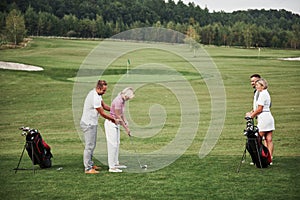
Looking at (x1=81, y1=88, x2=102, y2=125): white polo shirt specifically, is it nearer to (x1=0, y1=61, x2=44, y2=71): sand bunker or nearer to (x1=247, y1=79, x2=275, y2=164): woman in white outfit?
(x1=247, y1=79, x2=275, y2=164): woman in white outfit

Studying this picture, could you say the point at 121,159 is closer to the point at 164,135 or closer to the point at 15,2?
the point at 164,135

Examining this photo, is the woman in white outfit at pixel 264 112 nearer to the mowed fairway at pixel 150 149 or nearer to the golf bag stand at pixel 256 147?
the golf bag stand at pixel 256 147

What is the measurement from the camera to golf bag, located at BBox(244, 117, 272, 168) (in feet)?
33.0

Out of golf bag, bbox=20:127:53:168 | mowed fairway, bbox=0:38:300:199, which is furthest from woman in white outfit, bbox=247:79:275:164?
golf bag, bbox=20:127:53:168

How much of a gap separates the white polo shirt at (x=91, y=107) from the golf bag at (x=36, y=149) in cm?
119

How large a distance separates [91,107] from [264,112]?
149 inches

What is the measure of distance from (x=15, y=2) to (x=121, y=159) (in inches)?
4764

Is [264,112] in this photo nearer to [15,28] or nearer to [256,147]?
[256,147]

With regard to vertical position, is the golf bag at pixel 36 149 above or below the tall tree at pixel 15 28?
below

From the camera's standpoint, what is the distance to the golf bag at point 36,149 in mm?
10312

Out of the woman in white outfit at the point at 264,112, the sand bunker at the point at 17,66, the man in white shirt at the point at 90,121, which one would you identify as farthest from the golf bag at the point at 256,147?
the sand bunker at the point at 17,66

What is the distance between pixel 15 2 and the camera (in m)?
125

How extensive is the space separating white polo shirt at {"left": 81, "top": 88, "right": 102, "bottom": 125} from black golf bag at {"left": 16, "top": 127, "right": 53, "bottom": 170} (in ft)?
3.91

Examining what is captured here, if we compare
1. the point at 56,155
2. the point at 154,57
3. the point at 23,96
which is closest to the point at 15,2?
the point at 154,57
